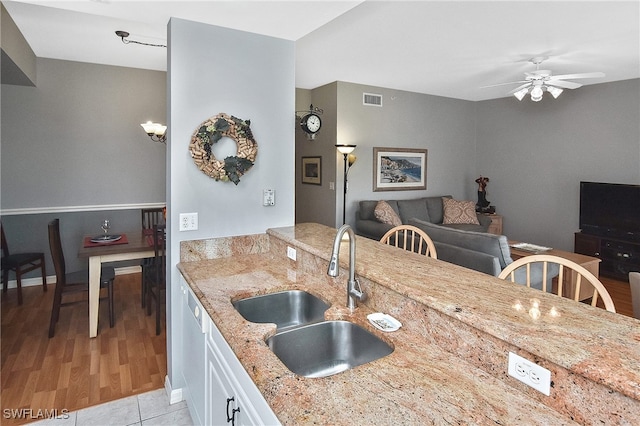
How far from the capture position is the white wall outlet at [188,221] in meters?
2.47

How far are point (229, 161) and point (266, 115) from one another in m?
0.44

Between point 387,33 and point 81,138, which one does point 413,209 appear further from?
point 81,138

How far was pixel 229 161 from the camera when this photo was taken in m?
2.52

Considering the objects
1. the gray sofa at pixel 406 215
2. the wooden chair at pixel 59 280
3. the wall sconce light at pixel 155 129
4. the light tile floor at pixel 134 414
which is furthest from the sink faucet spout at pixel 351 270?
the wall sconce light at pixel 155 129

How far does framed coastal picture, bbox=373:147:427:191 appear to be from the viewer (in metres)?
6.04

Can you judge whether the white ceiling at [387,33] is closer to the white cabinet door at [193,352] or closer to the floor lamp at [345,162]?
the floor lamp at [345,162]

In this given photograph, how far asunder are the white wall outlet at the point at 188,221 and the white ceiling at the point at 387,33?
1221 millimetres

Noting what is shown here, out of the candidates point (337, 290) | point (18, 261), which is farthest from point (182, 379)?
point (18, 261)

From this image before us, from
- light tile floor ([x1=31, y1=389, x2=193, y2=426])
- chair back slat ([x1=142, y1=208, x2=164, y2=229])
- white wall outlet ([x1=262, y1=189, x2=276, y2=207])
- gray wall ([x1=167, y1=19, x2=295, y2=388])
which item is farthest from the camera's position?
chair back slat ([x1=142, y1=208, x2=164, y2=229])

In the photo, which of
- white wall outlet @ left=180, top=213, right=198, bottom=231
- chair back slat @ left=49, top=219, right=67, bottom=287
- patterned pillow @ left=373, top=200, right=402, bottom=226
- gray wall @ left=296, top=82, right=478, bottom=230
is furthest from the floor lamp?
chair back slat @ left=49, top=219, right=67, bottom=287

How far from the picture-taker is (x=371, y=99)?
5.88m

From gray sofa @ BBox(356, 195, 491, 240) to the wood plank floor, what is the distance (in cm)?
289

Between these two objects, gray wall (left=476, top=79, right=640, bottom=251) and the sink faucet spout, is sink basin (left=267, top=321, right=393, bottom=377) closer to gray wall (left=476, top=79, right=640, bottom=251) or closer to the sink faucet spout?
the sink faucet spout

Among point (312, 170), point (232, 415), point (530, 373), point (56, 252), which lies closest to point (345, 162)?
point (312, 170)
